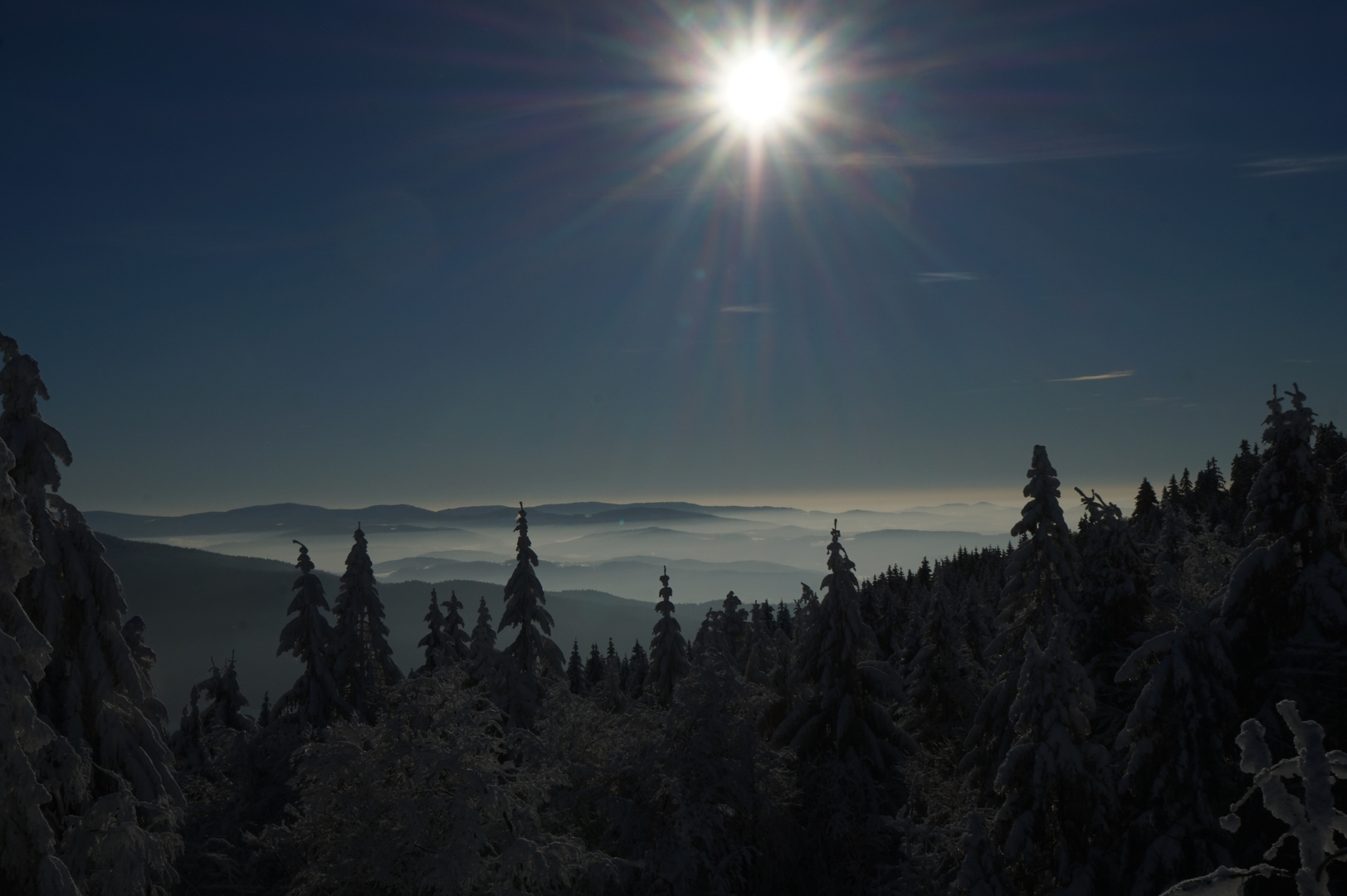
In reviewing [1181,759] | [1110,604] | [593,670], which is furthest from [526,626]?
[593,670]

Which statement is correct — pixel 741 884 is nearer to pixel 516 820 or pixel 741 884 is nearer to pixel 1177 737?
pixel 516 820

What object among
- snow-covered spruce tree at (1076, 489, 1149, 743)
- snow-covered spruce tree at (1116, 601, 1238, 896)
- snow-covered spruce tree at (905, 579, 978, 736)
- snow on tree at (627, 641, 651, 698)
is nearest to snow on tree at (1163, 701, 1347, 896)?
snow-covered spruce tree at (1116, 601, 1238, 896)

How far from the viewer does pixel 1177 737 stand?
1386cm

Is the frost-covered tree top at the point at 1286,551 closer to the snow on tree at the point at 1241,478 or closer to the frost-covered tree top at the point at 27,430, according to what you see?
the frost-covered tree top at the point at 27,430

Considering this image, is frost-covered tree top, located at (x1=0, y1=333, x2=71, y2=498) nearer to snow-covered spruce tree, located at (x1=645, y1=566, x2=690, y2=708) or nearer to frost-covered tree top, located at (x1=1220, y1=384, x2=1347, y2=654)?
frost-covered tree top, located at (x1=1220, y1=384, x2=1347, y2=654)

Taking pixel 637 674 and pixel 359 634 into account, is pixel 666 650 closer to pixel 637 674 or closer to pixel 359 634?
pixel 359 634

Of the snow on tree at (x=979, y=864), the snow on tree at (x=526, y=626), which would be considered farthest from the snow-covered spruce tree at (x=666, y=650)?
the snow on tree at (x=979, y=864)

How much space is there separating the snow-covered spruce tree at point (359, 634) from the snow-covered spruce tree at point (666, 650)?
1350 cm

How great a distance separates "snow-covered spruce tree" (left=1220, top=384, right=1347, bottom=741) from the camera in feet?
44.2

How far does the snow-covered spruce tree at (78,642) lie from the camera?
16.0 meters

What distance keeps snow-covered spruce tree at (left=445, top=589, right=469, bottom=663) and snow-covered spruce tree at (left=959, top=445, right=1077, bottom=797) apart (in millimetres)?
26404

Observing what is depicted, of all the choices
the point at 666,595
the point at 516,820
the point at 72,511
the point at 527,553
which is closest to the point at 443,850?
the point at 516,820

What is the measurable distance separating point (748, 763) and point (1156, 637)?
1025 centimetres

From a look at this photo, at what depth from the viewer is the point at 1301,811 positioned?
374cm
